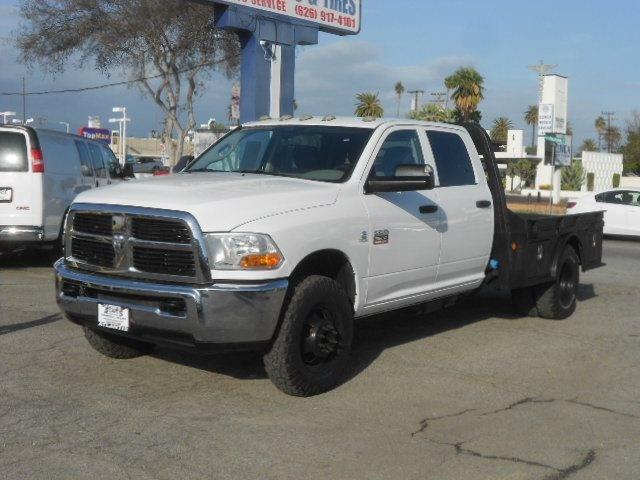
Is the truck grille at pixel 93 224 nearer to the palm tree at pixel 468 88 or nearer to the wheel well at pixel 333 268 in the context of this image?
the wheel well at pixel 333 268

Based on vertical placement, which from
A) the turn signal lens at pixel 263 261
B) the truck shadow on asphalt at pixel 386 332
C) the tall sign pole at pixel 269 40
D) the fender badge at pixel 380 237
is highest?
the tall sign pole at pixel 269 40

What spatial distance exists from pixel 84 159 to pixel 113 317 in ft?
26.2

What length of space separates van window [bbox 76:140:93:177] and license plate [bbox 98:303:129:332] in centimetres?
767

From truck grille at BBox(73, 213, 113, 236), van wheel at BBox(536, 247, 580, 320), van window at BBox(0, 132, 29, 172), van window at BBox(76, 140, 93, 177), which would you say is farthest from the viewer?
van window at BBox(76, 140, 93, 177)

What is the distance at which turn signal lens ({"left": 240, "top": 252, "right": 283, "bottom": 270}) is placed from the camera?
5.57 m

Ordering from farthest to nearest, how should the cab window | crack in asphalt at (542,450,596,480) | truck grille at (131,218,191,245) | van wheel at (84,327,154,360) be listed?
1. the cab window
2. van wheel at (84,327,154,360)
3. truck grille at (131,218,191,245)
4. crack in asphalt at (542,450,596,480)

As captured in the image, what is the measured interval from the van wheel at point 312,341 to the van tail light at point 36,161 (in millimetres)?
7030

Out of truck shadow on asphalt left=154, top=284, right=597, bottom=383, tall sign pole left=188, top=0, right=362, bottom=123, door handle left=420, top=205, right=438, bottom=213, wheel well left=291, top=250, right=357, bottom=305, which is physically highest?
tall sign pole left=188, top=0, right=362, bottom=123

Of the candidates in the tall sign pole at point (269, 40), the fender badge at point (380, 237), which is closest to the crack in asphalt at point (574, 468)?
the fender badge at point (380, 237)

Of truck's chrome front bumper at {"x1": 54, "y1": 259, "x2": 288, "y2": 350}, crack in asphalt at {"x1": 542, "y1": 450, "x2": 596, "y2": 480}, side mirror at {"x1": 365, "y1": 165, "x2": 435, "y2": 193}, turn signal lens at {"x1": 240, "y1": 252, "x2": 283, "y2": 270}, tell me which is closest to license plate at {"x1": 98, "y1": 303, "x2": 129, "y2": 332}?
truck's chrome front bumper at {"x1": 54, "y1": 259, "x2": 288, "y2": 350}

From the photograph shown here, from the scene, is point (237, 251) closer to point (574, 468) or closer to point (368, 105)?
point (574, 468)

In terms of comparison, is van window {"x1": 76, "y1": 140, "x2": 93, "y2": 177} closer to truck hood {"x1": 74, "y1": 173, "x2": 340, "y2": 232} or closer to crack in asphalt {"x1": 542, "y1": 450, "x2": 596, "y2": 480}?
truck hood {"x1": 74, "y1": 173, "x2": 340, "y2": 232}

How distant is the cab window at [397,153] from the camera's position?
703cm

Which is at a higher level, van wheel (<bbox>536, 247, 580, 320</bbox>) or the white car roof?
the white car roof
